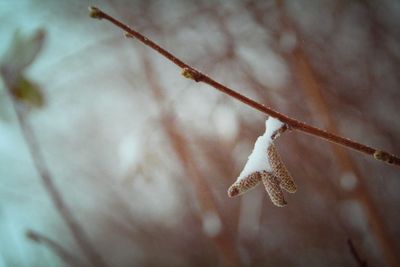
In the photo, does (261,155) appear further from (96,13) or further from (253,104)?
(96,13)

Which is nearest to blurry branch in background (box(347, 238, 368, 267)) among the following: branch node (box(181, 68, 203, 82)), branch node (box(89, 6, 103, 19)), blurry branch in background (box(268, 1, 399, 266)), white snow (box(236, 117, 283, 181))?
white snow (box(236, 117, 283, 181))

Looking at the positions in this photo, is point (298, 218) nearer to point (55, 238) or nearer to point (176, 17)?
point (176, 17)

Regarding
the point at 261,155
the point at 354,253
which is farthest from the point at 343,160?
the point at 261,155

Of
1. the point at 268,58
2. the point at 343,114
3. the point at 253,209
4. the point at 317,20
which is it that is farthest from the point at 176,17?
the point at 253,209

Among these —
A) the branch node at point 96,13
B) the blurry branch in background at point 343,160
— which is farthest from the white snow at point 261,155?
the blurry branch in background at point 343,160

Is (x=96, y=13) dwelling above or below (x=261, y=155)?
above

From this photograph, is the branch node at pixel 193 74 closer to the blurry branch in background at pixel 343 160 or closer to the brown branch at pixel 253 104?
the brown branch at pixel 253 104

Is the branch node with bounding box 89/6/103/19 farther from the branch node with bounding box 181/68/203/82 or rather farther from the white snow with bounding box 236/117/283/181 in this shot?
the white snow with bounding box 236/117/283/181

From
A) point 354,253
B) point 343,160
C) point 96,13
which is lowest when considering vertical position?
point 354,253

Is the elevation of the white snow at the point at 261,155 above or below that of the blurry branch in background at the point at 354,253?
above

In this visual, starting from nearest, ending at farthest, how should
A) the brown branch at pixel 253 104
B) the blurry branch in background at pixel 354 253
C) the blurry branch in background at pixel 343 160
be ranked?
the brown branch at pixel 253 104 < the blurry branch in background at pixel 354 253 < the blurry branch in background at pixel 343 160

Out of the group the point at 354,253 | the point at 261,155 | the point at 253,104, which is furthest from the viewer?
the point at 354,253
